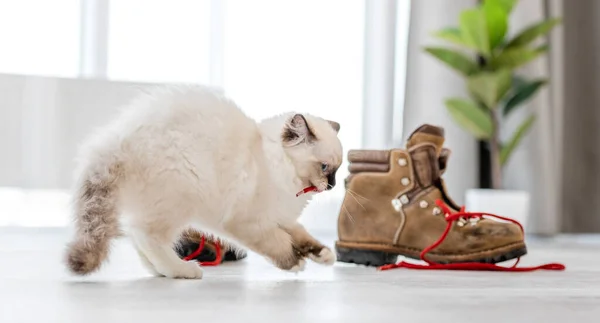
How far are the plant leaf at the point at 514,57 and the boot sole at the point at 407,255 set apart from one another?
172 centimetres

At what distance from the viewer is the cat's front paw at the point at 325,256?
4.29 feet

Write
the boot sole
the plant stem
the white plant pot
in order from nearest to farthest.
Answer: the boot sole < the white plant pot < the plant stem

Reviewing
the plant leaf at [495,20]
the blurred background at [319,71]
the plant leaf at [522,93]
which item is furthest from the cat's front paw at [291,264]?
the plant leaf at [522,93]

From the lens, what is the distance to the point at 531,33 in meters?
3.17

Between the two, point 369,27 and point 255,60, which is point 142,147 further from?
point 369,27

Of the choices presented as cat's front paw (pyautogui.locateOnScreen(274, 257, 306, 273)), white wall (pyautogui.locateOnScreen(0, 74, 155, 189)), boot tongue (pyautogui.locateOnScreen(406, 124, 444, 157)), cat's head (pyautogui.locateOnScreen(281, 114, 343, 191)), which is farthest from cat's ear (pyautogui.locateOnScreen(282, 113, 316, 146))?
white wall (pyautogui.locateOnScreen(0, 74, 155, 189))

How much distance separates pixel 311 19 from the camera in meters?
3.47

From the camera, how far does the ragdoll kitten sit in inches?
44.6

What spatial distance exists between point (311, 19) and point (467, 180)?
105 centimetres

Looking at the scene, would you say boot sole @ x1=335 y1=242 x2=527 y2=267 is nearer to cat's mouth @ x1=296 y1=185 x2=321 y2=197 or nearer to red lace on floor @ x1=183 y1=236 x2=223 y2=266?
red lace on floor @ x1=183 y1=236 x2=223 y2=266

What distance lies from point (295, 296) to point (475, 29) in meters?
2.27

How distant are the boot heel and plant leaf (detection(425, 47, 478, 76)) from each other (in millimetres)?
1636

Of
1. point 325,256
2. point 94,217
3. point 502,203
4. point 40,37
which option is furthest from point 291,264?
point 40,37

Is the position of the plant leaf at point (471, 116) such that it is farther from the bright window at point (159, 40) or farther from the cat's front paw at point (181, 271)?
the cat's front paw at point (181, 271)
